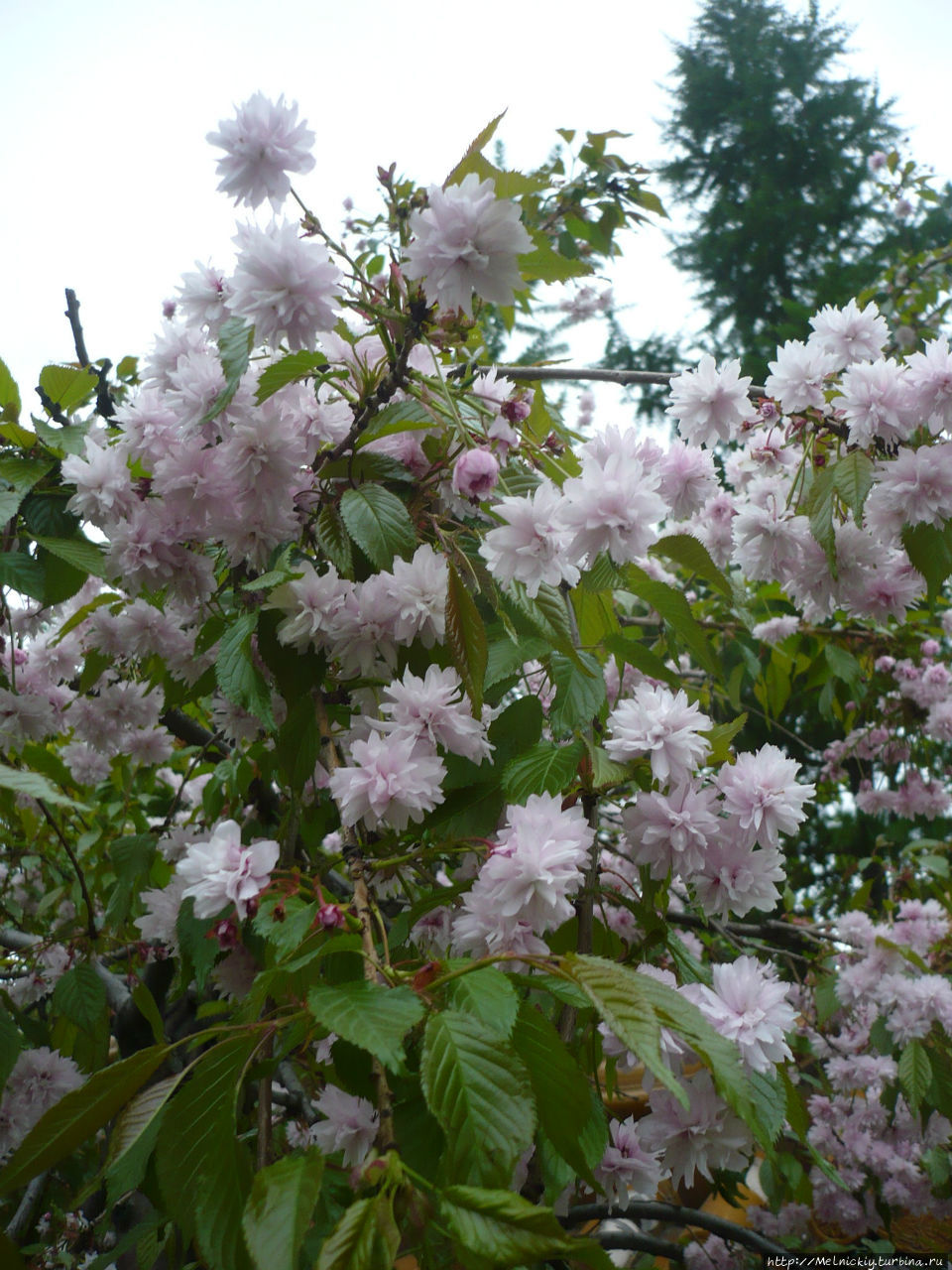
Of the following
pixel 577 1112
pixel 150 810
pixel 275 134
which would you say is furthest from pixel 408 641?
Answer: pixel 150 810

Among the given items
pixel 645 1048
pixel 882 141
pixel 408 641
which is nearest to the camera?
pixel 645 1048

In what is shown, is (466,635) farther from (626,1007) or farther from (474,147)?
(474,147)

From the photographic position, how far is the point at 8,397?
3.50ft

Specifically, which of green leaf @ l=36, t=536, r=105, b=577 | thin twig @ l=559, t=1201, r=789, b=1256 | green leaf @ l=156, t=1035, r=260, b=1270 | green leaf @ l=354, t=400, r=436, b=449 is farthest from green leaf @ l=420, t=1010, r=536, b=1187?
thin twig @ l=559, t=1201, r=789, b=1256

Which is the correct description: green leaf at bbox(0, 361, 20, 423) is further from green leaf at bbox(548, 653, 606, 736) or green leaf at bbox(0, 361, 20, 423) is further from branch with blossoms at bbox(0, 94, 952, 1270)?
green leaf at bbox(548, 653, 606, 736)

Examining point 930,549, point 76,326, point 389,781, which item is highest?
point 76,326

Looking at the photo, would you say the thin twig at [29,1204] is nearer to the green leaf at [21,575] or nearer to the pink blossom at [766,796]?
the green leaf at [21,575]

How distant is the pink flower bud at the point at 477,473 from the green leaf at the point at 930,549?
0.64 meters

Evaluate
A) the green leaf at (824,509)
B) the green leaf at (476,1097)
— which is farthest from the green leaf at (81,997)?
the green leaf at (824,509)

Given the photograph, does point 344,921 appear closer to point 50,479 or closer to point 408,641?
point 408,641

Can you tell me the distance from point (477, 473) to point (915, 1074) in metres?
1.29

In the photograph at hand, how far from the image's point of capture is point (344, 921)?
1.92 feet

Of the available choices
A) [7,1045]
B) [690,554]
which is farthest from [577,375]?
[7,1045]

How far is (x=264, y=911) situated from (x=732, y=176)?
9.37 metres
